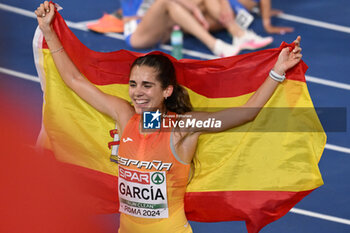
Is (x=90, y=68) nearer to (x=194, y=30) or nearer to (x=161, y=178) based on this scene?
(x=161, y=178)

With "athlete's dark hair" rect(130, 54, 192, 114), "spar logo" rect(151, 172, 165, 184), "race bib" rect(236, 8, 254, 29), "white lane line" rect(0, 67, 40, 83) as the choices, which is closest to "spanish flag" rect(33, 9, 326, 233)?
"athlete's dark hair" rect(130, 54, 192, 114)

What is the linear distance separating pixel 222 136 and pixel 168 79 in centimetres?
63

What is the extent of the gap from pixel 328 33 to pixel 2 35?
4.81 metres

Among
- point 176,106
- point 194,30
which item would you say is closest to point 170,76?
point 176,106

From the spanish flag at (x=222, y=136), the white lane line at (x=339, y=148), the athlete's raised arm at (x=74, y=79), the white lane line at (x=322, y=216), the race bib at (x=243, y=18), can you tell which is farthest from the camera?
the race bib at (x=243, y=18)

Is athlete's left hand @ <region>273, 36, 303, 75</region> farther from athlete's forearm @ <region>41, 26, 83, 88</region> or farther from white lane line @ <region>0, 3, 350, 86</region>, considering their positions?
white lane line @ <region>0, 3, 350, 86</region>

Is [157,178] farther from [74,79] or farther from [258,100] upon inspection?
[74,79]

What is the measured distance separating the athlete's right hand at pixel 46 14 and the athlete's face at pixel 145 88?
0.85m

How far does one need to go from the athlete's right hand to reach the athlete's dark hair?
2.64ft

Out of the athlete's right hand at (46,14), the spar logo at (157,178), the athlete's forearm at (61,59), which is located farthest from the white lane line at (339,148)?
the athlete's right hand at (46,14)

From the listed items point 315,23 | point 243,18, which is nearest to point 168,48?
point 243,18

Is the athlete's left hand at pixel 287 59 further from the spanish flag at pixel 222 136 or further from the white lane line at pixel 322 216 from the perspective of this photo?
the white lane line at pixel 322 216

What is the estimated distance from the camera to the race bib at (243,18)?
347 inches

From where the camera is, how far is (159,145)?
4262 millimetres
